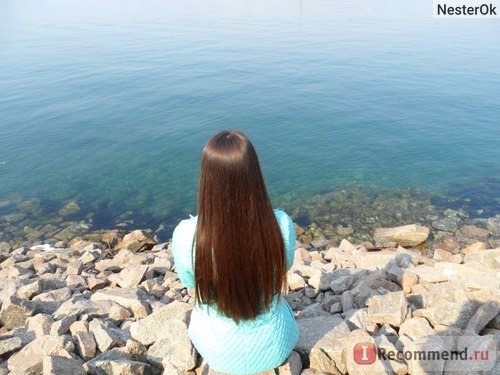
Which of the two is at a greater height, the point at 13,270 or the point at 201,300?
the point at 201,300

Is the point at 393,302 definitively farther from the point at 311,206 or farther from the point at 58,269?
the point at 311,206

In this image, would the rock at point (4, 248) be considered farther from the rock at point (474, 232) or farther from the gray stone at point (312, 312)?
the rock at point (474, 232)

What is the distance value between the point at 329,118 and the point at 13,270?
18.6 meters

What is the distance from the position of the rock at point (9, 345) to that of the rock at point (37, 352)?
0.17 meters

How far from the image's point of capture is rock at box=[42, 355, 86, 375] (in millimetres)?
4723

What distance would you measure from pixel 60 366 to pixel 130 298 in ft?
8.92

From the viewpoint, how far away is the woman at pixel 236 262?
3.50m

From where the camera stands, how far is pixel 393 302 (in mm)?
6148

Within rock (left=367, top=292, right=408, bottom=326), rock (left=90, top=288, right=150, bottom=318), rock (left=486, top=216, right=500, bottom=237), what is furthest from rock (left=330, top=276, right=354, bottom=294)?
rock (left=486, top=216, right=500, bottom=237)

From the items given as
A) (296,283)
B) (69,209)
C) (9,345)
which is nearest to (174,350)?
(9,345)

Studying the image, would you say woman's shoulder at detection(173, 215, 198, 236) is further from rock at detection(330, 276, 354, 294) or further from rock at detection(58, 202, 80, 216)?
rock at detection(58, 202, 80, 216)

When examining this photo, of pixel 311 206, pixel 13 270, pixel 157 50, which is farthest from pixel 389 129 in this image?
pixel 157 50

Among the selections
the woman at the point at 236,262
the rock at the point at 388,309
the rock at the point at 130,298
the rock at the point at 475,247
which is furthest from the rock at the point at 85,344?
the rock at the point at 475,247

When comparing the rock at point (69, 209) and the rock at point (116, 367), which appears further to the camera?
the rock at point (69, 209)
